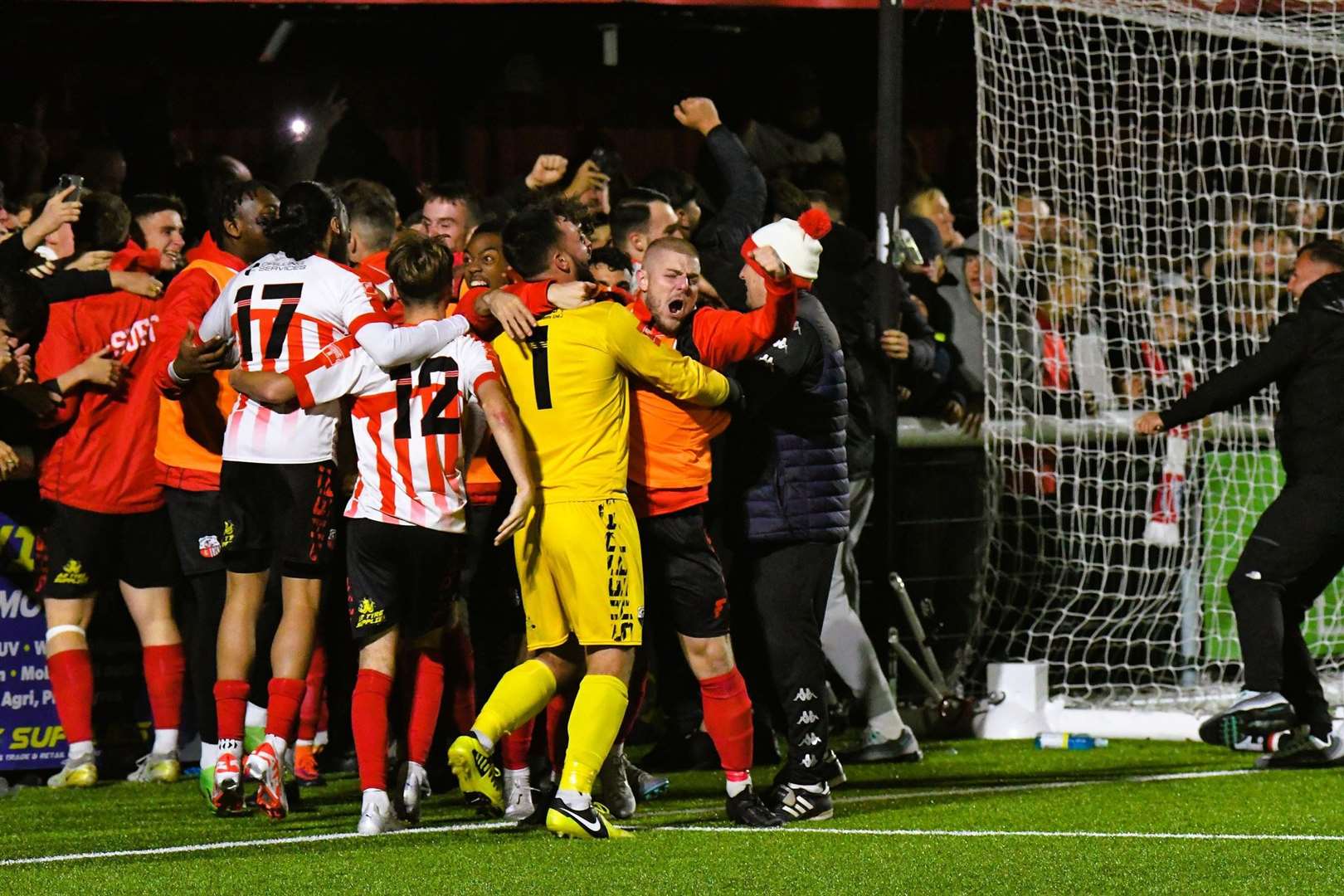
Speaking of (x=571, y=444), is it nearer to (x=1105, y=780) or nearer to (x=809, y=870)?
(x=809, y=870)

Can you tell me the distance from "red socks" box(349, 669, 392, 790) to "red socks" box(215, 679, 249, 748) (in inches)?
20.2

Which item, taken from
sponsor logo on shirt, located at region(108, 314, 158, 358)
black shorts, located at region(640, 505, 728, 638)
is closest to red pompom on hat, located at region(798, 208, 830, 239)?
black shorts, located at region(640, 505, 728, 638)

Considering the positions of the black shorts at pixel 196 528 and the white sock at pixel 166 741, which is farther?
the white sock at pixel 166 741

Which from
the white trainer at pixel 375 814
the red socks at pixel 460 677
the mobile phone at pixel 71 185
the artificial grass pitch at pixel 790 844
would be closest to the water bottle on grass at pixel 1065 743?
the artificial grass pitch at pixel 790 844

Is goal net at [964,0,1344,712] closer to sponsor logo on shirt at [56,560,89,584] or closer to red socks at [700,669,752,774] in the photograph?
red socks at [700,669,752,774]

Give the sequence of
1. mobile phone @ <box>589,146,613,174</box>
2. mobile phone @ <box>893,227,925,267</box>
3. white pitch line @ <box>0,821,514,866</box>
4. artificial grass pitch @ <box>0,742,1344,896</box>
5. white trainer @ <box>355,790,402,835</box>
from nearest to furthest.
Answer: artificial grass pitch @ <box>0,742,1344,896</box> → white pitch line @ <box>0,821,514,866</box> → white trainer @ <box>355,790,402,835</box> → mobile phone @ <box>893,227,925,267</box> → mobile phone @ <box>589,146,613,174</box>

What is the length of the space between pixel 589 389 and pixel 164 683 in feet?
8.80

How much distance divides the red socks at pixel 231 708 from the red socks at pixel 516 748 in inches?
34.7

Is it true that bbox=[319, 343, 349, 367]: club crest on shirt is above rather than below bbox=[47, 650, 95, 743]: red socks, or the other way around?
above

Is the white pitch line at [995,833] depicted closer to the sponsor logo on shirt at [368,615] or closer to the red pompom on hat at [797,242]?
the sponsor logo on shirt at [368,615]

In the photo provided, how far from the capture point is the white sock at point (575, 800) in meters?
6.00

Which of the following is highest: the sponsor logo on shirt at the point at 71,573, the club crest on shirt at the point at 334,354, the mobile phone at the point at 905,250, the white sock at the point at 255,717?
the mobile phone at the point at 905,250

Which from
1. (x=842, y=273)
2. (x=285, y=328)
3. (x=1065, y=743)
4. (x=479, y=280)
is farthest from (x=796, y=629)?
(x=1065, y=743)

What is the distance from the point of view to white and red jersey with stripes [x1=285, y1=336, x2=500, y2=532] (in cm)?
645
